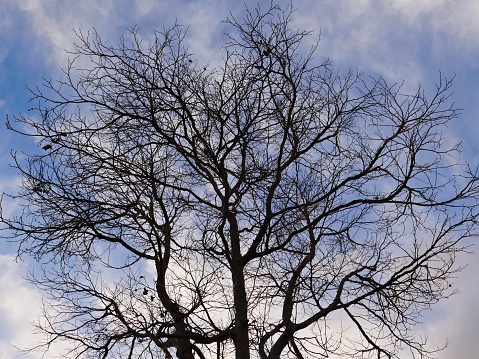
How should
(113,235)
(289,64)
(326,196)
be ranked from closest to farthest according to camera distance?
(289,64) → (326,196) → (113,235)

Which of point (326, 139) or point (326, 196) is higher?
→ point (326, 139)

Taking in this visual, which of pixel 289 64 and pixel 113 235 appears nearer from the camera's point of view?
pixel 289 64

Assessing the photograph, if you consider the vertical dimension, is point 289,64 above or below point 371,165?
above

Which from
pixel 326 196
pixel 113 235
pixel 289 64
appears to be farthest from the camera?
pixel 113 235

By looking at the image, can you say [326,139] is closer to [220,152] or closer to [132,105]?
[220,152]

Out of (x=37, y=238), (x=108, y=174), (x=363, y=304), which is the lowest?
(x=363, y=304)

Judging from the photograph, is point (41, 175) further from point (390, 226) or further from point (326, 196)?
point (390, 226)

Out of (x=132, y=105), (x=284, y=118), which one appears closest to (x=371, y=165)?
(x=284, y=118)

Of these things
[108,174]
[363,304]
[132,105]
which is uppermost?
[132,105]

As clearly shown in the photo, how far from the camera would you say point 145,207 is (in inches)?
297

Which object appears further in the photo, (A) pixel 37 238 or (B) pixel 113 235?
(B) pixel 113 235

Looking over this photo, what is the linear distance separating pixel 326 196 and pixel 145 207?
7.73 ft

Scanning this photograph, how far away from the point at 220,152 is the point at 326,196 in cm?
137

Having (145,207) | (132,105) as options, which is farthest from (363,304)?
(132,105)
